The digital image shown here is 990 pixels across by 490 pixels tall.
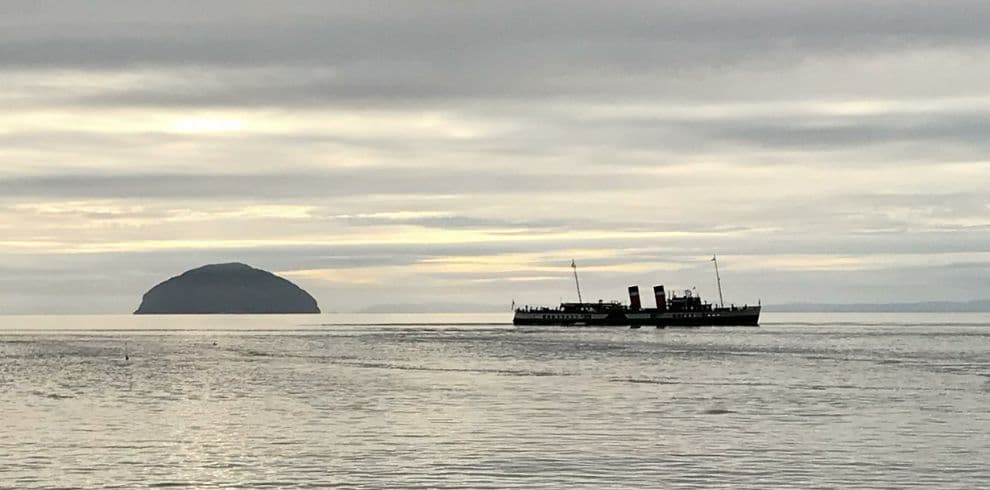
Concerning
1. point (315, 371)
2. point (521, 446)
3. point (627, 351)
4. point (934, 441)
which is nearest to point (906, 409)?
point (934, 441)

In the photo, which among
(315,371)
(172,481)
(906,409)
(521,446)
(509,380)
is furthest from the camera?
(315,371)

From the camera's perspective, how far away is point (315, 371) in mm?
108688

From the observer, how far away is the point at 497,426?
200 feet

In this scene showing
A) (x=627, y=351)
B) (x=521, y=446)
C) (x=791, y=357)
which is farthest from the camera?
(x=627, y=351)

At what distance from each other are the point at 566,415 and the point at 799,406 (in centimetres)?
1400

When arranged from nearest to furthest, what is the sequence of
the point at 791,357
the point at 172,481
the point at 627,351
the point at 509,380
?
the point at 172,481, the point at 509,380, the point at 791,357, the point at 627,351

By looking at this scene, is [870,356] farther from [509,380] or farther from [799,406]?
[799,406]

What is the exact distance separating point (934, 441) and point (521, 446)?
17.0m

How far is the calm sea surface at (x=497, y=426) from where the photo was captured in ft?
149

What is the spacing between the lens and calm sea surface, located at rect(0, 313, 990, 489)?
1788 inches

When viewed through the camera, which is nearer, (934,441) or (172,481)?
(172,481)

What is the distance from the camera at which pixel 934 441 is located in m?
55.5

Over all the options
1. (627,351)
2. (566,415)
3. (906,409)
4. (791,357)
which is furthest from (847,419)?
(627,351)

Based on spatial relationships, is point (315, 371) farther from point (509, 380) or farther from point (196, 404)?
point (196, 404)
